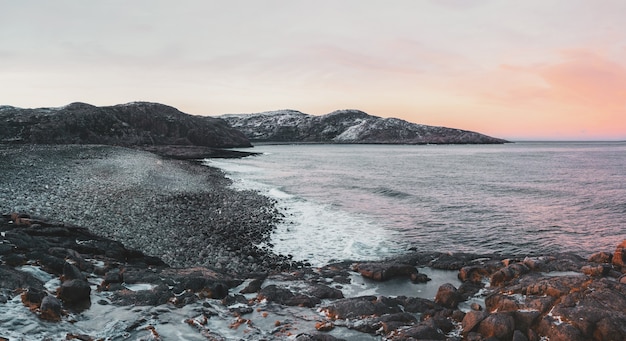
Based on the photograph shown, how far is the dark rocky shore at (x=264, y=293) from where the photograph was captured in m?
9.45

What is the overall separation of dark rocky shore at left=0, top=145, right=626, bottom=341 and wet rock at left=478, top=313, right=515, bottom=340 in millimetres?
29

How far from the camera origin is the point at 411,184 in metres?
51.9

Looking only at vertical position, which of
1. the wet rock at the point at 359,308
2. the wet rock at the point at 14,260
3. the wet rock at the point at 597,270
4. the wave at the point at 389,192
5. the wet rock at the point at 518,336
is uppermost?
the wet rock at the point at 14,260

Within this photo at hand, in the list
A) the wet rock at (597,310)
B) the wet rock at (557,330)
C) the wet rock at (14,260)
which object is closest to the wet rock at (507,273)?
the wet rock at (597,310)

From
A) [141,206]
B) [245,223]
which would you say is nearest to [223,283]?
[245,223]

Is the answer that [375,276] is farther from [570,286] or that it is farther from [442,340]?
[570,286]

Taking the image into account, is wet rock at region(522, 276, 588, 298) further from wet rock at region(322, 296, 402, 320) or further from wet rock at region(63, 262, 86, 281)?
wet rock at region(63, 262, 86, 281)

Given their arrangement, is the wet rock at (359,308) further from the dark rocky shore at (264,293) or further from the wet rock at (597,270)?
the wet rock at (597,270)

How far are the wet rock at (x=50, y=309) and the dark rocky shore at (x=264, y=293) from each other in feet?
0.10

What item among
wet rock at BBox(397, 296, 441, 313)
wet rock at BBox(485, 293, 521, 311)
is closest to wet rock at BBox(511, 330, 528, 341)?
wet rock at BBox(485, 293, 521, 311)

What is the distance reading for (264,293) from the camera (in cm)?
1266

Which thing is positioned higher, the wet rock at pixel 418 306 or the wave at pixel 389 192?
the wet rock at pixel 418 306

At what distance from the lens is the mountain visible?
100625 mm

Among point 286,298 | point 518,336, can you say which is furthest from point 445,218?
point 518,336
